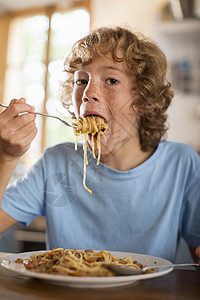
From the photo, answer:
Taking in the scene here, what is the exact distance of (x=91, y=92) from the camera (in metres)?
1.02

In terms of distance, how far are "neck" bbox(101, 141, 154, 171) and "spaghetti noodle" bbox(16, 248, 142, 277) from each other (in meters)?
0.45

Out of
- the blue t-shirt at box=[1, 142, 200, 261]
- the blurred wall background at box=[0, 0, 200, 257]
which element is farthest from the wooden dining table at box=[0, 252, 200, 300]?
the blurred wall background at box=[0, 0, 200, 257]

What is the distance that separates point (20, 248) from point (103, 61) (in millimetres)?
1948

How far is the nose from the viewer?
1.02 metres

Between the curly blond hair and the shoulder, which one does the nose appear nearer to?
the curly blond hair

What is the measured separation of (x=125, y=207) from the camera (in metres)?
1.16

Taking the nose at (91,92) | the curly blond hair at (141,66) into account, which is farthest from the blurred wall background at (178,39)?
the nose at (91,92)

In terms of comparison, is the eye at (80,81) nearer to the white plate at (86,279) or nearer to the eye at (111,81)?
the eye at (111,81)

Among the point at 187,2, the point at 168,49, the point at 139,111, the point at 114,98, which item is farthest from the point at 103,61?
the point at 168,49

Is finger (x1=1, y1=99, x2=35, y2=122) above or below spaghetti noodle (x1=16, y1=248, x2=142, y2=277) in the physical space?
above

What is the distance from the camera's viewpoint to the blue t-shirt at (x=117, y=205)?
3.72ft

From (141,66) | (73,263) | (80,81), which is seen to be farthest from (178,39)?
(73,263)

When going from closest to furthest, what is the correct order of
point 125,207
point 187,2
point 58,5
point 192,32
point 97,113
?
1. point 97,113
2. point 125,207
3. point 187,2
4. point 192,32
5. point 58,5

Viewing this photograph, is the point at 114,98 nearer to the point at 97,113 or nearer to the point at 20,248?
the point at 97,113
